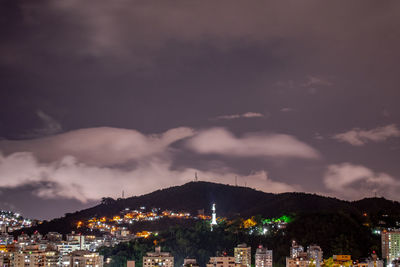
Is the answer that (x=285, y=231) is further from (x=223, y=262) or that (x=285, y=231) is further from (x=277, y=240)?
(x=223, y=262)

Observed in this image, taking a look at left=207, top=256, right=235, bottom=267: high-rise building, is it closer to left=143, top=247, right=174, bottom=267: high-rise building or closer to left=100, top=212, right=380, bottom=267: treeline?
left=143, top=247, right=174, bottom=267: high-rise building

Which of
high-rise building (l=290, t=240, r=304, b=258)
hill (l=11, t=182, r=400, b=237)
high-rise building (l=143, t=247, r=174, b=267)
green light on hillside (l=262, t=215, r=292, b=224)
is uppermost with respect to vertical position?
hill (l=11, t=182, r=400, b=237)

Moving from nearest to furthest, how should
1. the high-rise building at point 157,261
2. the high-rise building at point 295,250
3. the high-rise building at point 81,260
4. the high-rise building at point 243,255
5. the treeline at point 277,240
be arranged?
the high-rise building at point 81,260, the high-rise building at point 157,261, the high-rise building at point 295,250, the high-rise building at point 243,255, the treeline at point 277,240

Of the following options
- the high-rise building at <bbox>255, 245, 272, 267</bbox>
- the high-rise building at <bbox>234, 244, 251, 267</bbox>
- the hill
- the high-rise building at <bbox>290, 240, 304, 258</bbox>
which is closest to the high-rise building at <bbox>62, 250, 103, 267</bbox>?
the high-rise building at <bbox>234, 244, 251, 267</bbox>

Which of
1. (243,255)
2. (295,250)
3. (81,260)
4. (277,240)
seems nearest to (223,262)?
(243,255)

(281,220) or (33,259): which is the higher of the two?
(281,220)

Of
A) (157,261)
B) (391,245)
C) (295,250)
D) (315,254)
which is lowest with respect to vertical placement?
(157,261)

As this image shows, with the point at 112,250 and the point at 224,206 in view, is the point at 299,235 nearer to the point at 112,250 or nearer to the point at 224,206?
the point at 112,250

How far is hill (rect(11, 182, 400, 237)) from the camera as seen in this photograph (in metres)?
49.2

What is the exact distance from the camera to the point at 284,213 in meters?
43.9

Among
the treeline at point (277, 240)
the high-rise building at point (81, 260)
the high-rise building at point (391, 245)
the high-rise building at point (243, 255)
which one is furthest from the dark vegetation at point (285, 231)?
the high-rise building at point (81, 260)

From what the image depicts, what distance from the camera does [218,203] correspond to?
5997 centimetres

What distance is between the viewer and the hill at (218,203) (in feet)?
162

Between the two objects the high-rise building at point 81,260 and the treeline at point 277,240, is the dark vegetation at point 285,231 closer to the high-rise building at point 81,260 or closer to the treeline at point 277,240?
the treeline at point 277,240
